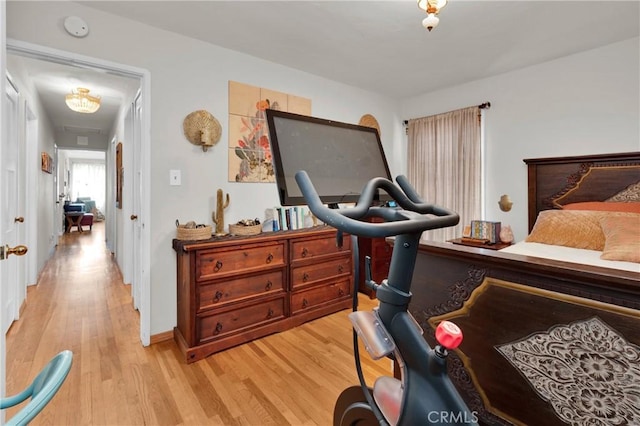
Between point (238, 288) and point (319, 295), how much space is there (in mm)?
861

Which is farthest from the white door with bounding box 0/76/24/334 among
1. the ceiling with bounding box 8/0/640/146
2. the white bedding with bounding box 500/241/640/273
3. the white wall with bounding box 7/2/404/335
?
the white bedding with bounding box 500/241/640/273

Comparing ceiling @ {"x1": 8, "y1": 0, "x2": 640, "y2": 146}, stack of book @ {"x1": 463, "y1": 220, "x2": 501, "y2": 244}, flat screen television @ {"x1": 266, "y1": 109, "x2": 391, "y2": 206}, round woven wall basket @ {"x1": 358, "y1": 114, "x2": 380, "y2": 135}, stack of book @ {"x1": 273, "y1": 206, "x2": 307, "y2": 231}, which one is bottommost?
stack of book @ {"x1": 463, "y1": 220, "x2": 501, "y2": 244}

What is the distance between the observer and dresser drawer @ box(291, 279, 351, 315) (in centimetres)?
274

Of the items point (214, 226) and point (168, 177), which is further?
point (214, 226)

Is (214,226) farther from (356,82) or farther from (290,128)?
(356,82)

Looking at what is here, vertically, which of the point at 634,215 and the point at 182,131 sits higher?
the point at 182,131

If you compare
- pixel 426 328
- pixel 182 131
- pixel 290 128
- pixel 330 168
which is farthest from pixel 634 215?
pixel 182 131

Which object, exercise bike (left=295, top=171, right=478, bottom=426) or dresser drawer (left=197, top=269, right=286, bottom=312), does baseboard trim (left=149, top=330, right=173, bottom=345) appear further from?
exercise bike (left=295, top=171, right=478, bottom=426)

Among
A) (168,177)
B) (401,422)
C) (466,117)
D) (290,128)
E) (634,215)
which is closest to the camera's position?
(401,422)

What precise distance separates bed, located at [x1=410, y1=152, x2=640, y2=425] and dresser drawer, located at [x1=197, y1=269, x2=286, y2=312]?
4.54ft

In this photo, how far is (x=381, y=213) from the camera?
79cm

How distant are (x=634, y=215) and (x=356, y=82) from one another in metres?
2.82

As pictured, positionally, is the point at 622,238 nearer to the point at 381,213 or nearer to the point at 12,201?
the point at 381,213

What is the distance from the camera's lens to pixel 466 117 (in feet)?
11.8
